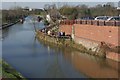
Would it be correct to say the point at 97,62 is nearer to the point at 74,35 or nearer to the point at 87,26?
the point at 87,26

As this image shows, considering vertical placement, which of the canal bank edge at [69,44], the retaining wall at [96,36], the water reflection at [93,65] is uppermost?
the retaining wall at [96,36]

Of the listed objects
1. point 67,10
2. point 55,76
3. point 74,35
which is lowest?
point 55,76

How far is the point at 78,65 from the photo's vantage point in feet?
57.9

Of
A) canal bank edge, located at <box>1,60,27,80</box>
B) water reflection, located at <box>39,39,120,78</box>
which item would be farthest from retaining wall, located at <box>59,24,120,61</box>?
canal bank edge, located at <box>1,60,27,80</box>

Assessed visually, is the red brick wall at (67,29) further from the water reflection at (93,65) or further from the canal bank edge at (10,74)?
the canal bank edge at (10,74)

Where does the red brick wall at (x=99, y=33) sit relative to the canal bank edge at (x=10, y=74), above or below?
above

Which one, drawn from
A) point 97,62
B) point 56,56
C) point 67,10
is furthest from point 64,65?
point 67,10

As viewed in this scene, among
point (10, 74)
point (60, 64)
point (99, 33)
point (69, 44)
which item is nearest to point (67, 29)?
point (69, 44)

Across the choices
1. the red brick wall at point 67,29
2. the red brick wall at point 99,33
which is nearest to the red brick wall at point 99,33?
the red brick wall at point 99,33

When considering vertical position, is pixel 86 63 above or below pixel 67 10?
below

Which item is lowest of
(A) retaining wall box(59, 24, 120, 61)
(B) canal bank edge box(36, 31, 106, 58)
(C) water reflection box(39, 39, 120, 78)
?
(C) water reflection box(39, 39, 120, 78)

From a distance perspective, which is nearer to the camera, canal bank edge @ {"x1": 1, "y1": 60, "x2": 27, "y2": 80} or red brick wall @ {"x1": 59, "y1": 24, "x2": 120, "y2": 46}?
canal bank edge @ {"x1": 1, "y1": 60, "x2": 27, "y2": 80}

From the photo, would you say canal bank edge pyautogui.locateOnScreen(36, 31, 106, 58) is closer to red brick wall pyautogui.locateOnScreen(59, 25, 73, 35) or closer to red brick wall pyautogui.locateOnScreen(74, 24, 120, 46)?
red brick wall pyautogui.locateOnScreen(74, 24, 120, 46)

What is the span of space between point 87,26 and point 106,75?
8946 mm
